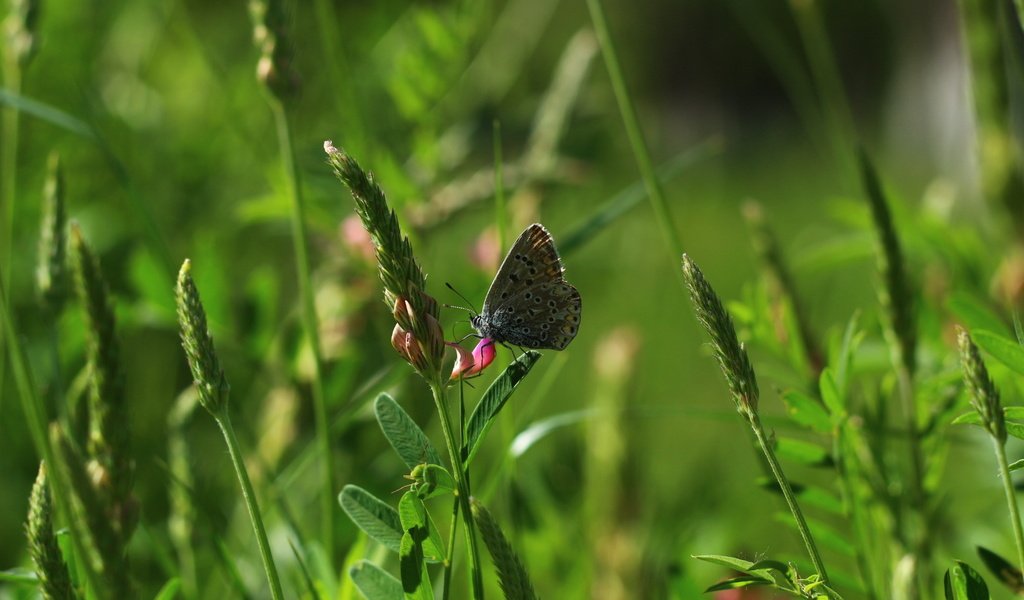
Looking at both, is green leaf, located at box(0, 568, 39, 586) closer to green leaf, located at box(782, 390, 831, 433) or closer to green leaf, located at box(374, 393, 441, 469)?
green leaf, located at box(374, 393, 441, 469)

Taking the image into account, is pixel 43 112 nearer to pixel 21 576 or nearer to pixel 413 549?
pixel 21 576

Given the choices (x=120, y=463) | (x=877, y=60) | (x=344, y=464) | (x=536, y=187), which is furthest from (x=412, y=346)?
(x=877, y=60)

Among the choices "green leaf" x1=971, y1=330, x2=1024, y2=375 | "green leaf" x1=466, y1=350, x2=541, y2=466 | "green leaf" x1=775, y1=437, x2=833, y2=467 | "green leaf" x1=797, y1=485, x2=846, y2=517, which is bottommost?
"green leaf" x1=797, y1=485, x2=846, y2=517

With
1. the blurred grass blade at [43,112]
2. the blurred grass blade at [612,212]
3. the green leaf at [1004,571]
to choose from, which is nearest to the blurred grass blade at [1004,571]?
the green leaf at [1004,571]

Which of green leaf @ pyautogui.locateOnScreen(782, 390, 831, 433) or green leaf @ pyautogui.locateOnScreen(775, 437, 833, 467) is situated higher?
green leaf @ pyautogui.locateOnScreen(782, 390, 831, 433)

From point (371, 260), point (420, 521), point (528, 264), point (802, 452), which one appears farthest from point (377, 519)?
point (371, 260)

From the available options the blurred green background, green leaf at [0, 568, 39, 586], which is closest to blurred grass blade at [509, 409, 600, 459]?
the blurred green background

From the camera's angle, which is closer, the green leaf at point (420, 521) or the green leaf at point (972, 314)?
the green leaf at point (420, 521)

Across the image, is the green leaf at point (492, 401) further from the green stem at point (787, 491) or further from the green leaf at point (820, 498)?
the green leaf at point (820, 498)
